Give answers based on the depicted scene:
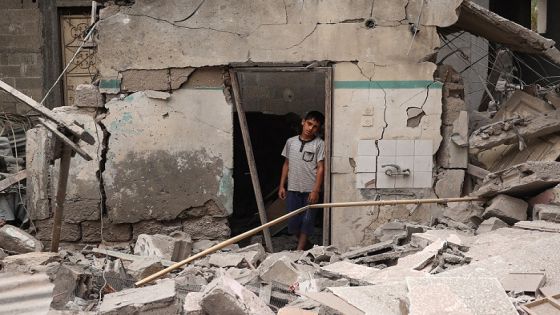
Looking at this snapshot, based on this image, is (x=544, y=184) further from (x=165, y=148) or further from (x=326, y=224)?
(x=165, y=148)

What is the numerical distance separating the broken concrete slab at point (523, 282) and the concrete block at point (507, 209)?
7.01 feet

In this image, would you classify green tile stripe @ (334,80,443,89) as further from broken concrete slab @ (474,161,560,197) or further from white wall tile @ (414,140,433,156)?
broken concrete slab @ (474,161,560,197)

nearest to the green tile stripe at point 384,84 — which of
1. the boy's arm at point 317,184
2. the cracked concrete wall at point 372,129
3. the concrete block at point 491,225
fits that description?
the cracked concrete wall at point 372,129

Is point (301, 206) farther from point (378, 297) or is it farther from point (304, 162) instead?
point (378, 297)

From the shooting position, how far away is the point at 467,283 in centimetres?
411

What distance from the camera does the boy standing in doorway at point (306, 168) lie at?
7.91m

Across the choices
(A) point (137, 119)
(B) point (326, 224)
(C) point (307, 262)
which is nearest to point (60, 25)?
(A) point (137, 119)

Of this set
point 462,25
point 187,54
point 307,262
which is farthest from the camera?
point 462,25

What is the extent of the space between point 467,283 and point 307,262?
2.33 m

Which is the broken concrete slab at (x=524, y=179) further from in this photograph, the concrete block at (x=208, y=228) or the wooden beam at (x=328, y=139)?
the concrete block at (x=208, y=228)

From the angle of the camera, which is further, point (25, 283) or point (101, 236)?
point (101, 236)

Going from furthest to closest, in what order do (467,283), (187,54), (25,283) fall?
1. (187,54)
2. (25,283)
3. (467,283)

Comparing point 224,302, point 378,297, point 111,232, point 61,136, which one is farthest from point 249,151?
point 224,302

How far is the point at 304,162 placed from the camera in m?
7.99
